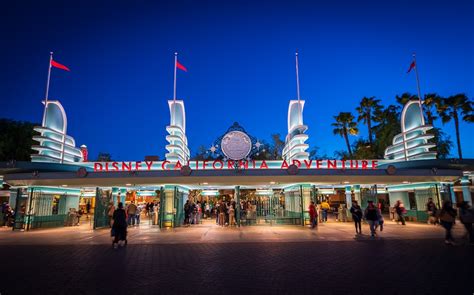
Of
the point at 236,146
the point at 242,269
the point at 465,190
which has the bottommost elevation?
the point at 242,269

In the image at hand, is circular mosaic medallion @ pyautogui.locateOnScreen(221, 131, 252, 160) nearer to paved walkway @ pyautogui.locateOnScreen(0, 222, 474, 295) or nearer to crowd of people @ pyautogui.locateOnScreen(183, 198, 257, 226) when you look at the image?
crowd of people @ pyautogui.locateOnScreen(183, 198, 257, 226)

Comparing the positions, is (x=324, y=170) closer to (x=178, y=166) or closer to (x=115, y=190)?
(x=178, y=166)

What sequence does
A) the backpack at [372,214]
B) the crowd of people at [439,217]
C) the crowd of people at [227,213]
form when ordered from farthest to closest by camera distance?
the crowd of people at [227,213] < the backpack at [372,214] < the crowd of people at [439,217]

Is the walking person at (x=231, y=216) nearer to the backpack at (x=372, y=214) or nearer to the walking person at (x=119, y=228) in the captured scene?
Answer: the backpack at (x=372, y=214)

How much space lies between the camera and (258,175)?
20375mm

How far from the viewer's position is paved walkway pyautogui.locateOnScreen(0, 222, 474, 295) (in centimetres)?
653

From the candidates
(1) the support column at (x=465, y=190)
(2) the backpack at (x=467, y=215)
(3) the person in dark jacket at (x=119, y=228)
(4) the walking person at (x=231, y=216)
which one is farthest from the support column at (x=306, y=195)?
(3) the person in dark jacket at (x=119, y=228)

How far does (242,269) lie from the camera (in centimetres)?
831

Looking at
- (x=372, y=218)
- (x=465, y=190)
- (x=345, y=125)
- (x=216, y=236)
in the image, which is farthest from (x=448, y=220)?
(x=345, y=125)

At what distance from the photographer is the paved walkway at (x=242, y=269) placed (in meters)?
6.53

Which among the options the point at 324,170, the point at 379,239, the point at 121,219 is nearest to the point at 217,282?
the point at 121,219

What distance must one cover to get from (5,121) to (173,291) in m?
53.8

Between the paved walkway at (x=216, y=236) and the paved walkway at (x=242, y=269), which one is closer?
the paved walkway at (x=242, y=269)

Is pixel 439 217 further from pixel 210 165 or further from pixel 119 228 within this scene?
pixel 210 165
